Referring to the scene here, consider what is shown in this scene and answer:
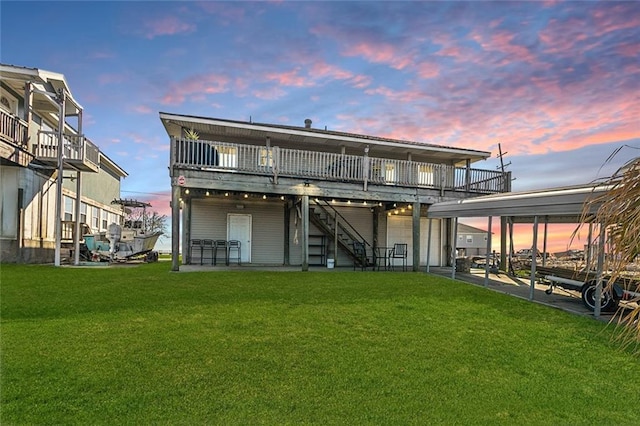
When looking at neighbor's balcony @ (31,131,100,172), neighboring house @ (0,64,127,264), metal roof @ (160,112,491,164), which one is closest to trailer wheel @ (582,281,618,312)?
metal roof @ (160,112,491,164)

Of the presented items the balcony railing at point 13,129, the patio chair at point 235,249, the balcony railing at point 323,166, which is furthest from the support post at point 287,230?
the balcony railing at point 13,129

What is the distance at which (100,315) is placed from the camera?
5684 mm

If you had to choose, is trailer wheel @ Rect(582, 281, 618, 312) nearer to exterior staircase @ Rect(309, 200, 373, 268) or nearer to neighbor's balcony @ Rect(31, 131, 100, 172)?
exterior staircase @ Rect(309, 200, 373, 268)

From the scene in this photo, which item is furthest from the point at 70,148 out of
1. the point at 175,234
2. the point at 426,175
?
the point at 426,175

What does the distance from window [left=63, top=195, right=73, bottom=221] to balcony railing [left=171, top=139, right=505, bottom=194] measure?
8870mm

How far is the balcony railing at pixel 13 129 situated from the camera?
1120 cm

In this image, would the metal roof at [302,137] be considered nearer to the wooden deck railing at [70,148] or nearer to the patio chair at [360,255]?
the wooden deck railing at [70,148]

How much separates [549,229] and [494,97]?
5707 mm

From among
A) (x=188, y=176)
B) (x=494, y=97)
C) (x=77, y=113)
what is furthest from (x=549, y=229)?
(x=77, y=113)

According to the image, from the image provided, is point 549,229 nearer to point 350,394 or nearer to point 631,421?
point 631,421

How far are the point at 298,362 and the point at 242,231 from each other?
441 inches

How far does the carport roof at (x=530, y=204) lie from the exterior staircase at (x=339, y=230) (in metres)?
3.80

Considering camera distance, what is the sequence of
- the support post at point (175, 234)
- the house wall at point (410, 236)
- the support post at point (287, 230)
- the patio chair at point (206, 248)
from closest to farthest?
the support post at point (175, 234)
the patio chair at point (206, 248)
the support post at point (287, 230)
the house wall at point (410, 236)

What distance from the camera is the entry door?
14.8m
